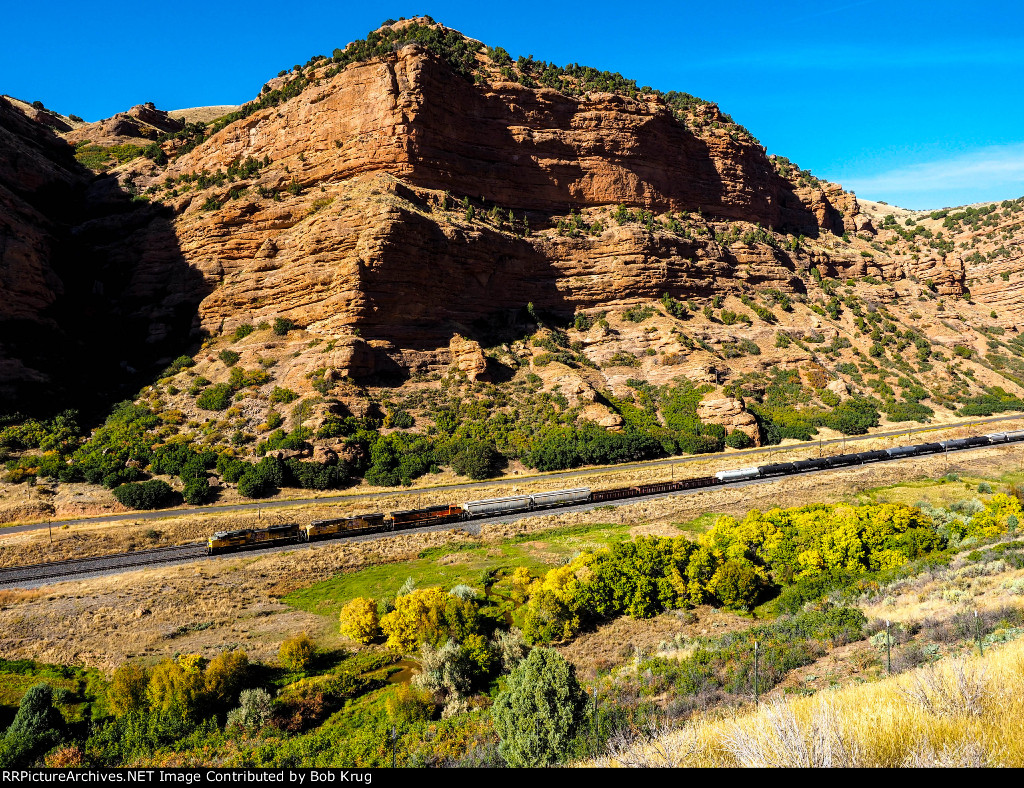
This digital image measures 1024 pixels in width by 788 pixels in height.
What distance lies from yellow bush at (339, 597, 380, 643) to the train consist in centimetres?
1119

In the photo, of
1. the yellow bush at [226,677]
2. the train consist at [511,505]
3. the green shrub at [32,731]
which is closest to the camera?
Result: the green shrub at [32,731]

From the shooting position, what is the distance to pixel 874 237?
100 metres

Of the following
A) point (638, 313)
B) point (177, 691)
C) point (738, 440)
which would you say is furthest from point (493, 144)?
point (177, 691)

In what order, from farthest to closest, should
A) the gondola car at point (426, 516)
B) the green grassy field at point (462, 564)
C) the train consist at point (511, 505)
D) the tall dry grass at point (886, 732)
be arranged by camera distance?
the gondola car at point (426, 516) < the train consist at point (511, 505) < the green grassy field at point (462, 564) < the tall dry grass at point (886, 732)

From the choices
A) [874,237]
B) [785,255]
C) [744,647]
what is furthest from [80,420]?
[874,237]

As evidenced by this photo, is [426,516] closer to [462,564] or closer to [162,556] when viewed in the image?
[462,564]

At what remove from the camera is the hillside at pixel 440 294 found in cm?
4388

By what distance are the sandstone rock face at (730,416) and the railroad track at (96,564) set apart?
41.9m

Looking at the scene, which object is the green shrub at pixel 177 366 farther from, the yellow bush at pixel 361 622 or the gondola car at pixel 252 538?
the yellow bush at pixel 361 622

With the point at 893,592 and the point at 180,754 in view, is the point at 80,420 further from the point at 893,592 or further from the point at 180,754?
the point at 893,592

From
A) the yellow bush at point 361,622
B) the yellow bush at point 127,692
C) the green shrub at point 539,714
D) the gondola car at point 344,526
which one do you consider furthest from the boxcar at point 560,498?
the yellow bush at point 127,692

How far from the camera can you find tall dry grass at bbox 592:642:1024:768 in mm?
5641

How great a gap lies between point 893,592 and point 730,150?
75.5 m

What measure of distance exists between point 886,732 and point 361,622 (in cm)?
1703
